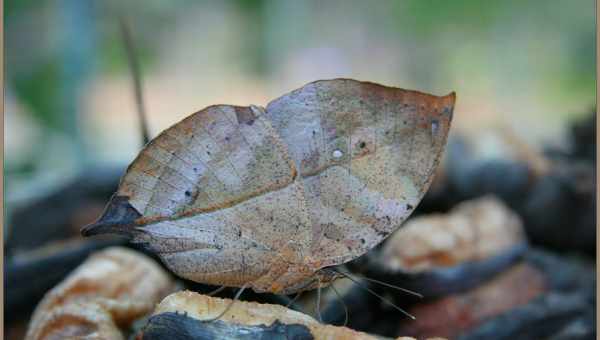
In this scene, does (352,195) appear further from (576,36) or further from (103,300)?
(576,36)

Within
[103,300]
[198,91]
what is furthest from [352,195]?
[198,91]

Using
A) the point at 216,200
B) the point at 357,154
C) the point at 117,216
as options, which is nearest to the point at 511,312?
the point at 357,154

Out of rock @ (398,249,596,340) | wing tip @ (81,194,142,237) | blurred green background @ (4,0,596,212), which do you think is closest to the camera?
wing tip @ (81,194,142,237)

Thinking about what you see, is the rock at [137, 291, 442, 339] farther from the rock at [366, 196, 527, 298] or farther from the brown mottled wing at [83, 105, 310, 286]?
the rock at [366, 196, 527, 298]

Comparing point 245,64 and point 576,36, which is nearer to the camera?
point 576,36

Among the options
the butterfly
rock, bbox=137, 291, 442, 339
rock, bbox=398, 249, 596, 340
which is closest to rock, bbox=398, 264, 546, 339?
rock, bbox=398, 249, 596, 340

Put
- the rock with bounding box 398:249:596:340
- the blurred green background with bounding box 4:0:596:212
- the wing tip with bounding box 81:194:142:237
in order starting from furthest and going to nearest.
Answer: the blurred green background with bounding box 4:0:596:212 → the rock with bounding box 398:249:596:340 → the wing tip with bounding box 81:194:142:237

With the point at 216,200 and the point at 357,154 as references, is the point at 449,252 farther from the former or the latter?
the point at 216,200
